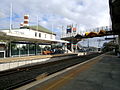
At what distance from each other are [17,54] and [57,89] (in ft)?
60.5

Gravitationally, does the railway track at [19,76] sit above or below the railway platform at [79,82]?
below

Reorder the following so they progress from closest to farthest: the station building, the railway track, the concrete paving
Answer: the concrete paving
the railway track
the station building

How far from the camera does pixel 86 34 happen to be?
31.8 metres

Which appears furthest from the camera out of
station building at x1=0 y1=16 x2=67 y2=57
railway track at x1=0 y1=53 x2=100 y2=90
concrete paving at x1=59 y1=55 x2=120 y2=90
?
station building at x1=0 y1=16 x2=67 y2=57

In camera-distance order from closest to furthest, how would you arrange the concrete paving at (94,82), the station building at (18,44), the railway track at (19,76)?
the concrete paving at (94,82), the railway track at (19,76), the station building at (18,44)

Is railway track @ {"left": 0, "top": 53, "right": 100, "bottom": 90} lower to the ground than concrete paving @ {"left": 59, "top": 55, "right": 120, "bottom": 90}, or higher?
lower

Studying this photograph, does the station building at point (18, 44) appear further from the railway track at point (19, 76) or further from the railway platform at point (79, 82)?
the railway platform at point (79, 82)

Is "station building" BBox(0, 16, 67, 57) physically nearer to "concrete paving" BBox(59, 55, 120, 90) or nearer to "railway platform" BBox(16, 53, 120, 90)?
"railway platform" BBox(16, 53, 120, 90)

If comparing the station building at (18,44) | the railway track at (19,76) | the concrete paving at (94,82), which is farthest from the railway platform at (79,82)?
the station building at (18,44)

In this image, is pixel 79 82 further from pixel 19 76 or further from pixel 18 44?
pixel 18 44

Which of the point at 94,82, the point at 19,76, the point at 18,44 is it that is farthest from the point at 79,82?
the point at 18,44

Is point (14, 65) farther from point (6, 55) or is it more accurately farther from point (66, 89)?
point (66, 89)

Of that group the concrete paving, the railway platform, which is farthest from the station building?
the concrete paving

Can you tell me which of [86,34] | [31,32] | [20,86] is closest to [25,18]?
[31,32]
